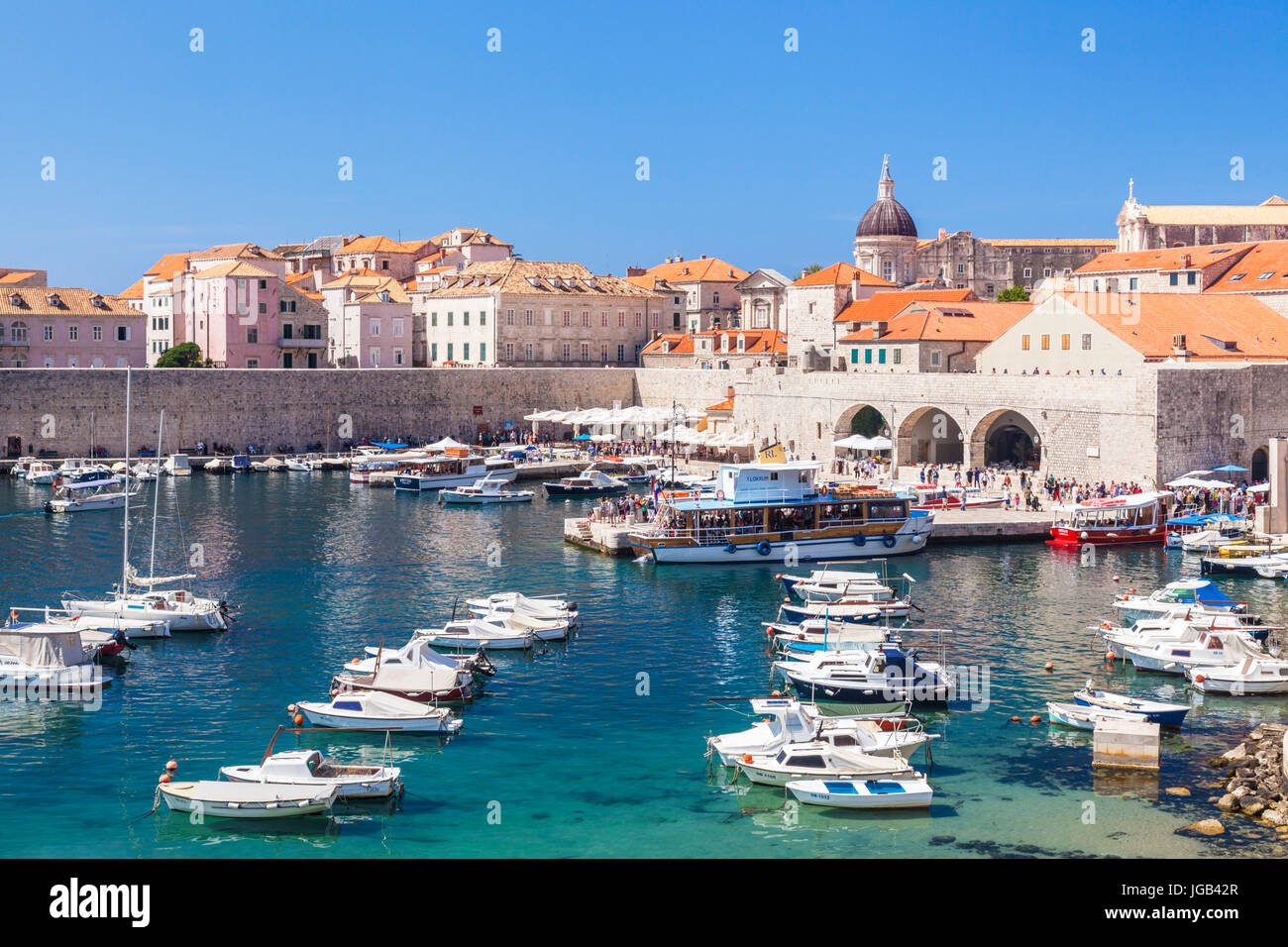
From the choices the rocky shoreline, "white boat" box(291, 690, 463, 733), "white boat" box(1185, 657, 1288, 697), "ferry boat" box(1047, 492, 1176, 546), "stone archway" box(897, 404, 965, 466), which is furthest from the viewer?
"stone archway" box(897, 404, 965, 466)

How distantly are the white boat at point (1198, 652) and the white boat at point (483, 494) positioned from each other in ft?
96.0

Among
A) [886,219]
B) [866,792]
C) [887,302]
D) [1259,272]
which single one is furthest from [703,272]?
[866,792]

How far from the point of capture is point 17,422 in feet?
187

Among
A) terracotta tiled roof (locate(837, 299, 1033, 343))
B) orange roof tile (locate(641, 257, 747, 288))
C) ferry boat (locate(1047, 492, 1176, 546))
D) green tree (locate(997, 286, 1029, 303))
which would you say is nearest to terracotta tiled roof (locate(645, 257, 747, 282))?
orange roof tile (locate(641, 257, 747, 288))

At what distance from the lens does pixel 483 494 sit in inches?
1987

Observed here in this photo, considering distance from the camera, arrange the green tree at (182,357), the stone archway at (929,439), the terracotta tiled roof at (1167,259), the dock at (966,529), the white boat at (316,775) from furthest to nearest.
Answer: the green tree at (182,357) < the terracotta tiled roof at (1167,259) < the stone archway at (929,439) < the dock at (966,529) < the white boat at (316,775)

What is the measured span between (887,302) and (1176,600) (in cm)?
3602

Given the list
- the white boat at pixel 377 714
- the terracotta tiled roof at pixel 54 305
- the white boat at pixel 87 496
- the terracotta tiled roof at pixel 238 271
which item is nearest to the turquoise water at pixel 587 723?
the white boat at pixel 377 714

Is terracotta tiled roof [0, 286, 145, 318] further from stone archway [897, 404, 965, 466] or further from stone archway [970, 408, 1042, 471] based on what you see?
stone archway [970, 408, 1042, 471]

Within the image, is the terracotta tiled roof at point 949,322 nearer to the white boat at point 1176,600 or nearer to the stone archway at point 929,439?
the stone archway at point 929,439

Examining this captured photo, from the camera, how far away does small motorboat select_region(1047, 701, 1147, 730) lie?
20.9m

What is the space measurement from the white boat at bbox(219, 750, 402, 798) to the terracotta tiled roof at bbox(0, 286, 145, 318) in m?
51.7

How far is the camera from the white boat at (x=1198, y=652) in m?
24.3
